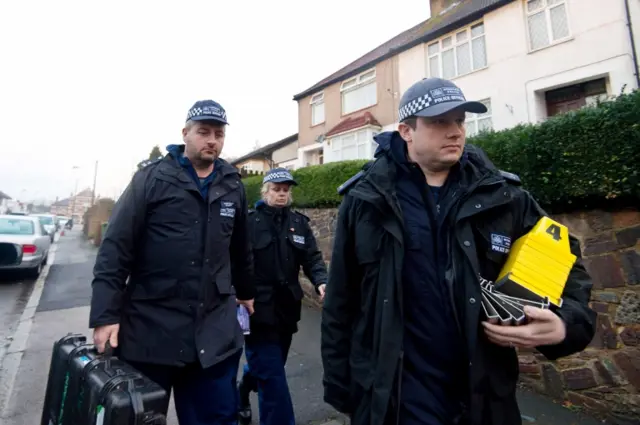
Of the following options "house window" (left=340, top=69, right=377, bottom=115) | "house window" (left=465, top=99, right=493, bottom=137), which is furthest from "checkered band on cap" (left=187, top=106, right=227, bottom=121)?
"house window" (left=340, top=69, right=377, bottom=115)

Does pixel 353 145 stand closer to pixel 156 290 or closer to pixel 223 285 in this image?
pixel 223 285

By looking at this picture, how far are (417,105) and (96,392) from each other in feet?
6.43

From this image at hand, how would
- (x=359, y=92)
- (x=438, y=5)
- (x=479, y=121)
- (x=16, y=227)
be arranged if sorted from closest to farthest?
(x=16, y=227), (x=479, y=121), (x=438, y=5), (x=359, y=92)

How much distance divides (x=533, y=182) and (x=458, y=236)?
113 inches

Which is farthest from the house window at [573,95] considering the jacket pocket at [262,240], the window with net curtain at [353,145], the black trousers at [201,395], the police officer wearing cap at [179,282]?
the black trousers at [201,395]

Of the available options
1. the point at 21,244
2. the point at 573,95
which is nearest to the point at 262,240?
the point at 21,244

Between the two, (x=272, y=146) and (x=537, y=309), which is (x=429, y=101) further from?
(x=272, y=146)

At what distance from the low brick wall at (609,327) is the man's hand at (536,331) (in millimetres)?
2718

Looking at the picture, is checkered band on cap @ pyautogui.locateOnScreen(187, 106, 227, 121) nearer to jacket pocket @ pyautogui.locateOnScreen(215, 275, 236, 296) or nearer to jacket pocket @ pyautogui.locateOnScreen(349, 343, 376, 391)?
jacket pocket @ pyautogui.locateOnScreen(215, 275, 236, 296)

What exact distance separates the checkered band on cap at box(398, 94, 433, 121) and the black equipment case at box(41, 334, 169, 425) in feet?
5.54

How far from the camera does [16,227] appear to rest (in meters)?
9.93

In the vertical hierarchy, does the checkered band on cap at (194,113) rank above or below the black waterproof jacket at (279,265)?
above

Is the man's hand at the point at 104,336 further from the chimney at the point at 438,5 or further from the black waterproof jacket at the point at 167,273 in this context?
the chimney at the point at 438,5

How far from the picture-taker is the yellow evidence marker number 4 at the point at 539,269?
1.31 meters
